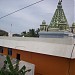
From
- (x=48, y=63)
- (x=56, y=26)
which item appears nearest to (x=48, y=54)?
(x=48, y=63)

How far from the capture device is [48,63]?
397 inches

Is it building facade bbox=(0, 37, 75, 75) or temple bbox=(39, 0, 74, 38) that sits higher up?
temple bbox=(39, 0, 74, 38)

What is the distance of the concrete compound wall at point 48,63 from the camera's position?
30.1 feet

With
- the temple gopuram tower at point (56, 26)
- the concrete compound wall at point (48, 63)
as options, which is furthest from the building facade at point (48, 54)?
the temple gopuram tower at point (56, 26)

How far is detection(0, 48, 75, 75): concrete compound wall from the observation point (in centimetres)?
918

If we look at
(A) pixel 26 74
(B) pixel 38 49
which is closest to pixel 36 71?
(A) pixel 26 74

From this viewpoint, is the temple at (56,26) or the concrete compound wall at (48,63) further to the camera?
the temple at (56,26)

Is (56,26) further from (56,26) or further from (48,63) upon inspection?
(48,63)

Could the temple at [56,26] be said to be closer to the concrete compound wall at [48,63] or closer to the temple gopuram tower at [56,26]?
the temple gopuram tower at [56,26]

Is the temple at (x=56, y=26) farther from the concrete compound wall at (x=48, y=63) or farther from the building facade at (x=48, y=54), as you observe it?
the concrete compound wall at (x=48, y=63)

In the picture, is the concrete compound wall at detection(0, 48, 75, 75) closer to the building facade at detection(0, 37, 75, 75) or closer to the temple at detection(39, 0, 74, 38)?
the building facade at detection(0, 37, 75, 75)

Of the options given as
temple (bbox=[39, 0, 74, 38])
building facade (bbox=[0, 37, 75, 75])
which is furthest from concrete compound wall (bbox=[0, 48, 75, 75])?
temple (bbox=[39, 0, 74, 38])

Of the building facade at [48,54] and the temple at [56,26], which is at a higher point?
the temple at [56,26]

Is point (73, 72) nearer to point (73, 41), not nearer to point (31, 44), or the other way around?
point (73, 41)
